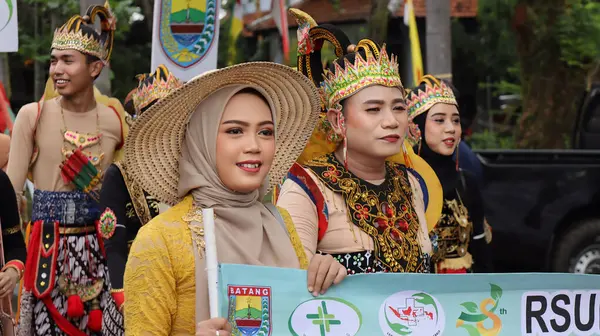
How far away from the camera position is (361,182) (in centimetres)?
469

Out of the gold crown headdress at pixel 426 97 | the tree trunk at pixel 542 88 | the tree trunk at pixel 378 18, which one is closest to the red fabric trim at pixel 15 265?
the gold crown headdress at pixel 426 97

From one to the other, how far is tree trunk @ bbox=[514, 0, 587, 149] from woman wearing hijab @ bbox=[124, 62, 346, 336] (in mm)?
14586

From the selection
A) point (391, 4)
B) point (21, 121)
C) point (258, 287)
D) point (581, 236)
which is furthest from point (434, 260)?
point (391, 4)

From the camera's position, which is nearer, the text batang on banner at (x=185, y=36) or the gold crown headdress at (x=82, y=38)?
the gold crown headdress at (x=82, y=38)

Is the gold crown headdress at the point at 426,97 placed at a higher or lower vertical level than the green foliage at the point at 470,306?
higher

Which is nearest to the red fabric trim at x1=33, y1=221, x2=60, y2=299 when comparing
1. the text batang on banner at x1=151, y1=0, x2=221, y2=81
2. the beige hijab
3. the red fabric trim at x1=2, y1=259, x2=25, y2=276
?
the text batang on banner at x1=151, y1=0, x2=221, y2=81

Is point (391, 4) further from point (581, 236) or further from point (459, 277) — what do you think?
point (459, 277)

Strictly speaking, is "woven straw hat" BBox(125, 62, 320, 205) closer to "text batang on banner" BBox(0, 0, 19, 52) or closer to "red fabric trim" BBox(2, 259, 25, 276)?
"red fabric trim" BBox(2, 259, 25, 276)

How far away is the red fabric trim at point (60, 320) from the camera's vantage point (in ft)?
23.2

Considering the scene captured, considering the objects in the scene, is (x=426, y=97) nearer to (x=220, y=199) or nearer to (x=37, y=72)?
(x=220, y=199)

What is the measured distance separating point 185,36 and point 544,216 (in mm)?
4092

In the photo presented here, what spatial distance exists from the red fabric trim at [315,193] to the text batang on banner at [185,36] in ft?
12.4

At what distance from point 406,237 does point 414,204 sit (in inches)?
10.0

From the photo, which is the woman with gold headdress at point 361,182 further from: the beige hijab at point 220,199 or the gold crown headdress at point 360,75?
the beige hijab at point 220,199
